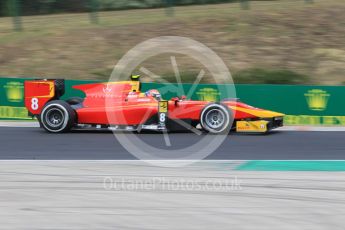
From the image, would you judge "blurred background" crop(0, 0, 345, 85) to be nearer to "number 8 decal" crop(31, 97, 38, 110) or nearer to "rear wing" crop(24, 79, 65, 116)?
"rear wing" crop(24, 79, 65, 116)

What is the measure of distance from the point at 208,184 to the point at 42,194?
6.94 ft

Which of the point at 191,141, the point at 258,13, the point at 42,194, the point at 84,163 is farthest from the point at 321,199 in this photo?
the point at 258,13

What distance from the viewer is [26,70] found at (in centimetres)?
2223

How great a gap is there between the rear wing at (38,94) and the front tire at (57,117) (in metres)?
0.23

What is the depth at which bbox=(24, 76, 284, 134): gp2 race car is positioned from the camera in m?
13.8

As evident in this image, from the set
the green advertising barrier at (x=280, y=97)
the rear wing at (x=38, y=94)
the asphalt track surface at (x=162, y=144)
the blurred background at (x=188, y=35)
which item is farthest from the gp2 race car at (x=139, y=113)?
the blurred background at (x=188, y=35)

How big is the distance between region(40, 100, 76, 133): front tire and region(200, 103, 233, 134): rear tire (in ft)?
8.76

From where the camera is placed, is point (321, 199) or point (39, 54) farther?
point (39, 54)

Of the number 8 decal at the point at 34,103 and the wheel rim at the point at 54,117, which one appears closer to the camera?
the wheel rim at the point at 54,117

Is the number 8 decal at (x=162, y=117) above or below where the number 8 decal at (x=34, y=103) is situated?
below

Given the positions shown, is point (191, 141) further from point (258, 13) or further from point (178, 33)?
point (258, 13)

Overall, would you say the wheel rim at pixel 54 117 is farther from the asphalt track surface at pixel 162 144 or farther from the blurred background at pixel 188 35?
the blurred background at pixel 188 35

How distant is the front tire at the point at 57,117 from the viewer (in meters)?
14.2

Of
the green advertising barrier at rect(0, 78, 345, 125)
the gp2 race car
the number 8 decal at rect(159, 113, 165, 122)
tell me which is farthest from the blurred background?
the number 8 decal at rect(159, 113, 165, 122)
